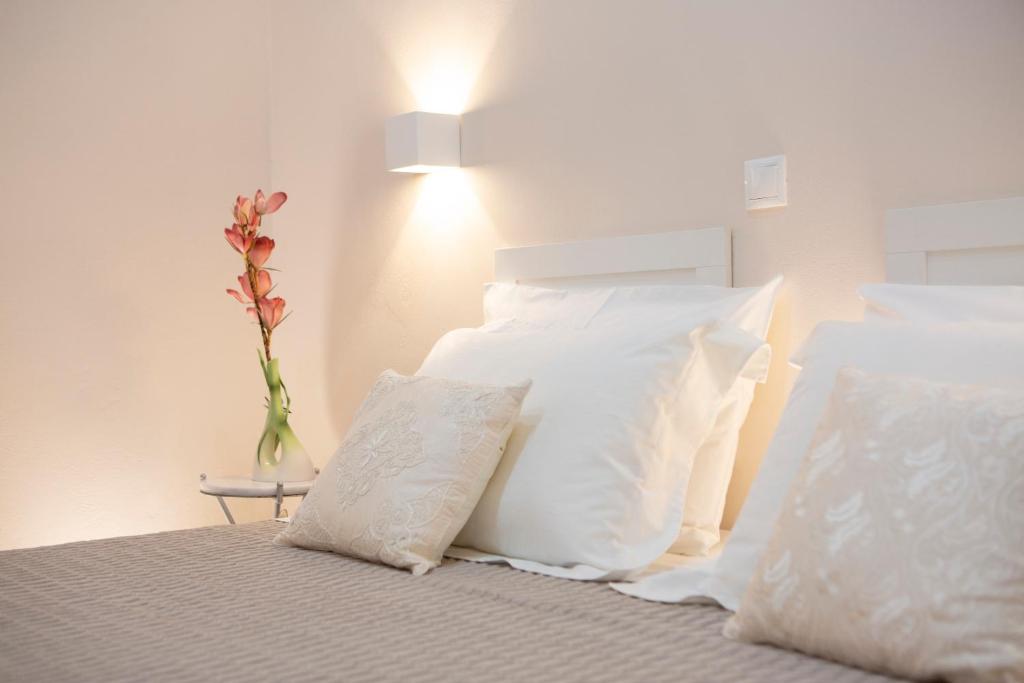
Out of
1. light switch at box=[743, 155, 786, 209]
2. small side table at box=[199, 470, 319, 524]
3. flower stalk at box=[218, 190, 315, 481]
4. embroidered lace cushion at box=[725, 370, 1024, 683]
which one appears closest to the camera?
embroidered lace cushion at box=[725, 370, 1024, 683]

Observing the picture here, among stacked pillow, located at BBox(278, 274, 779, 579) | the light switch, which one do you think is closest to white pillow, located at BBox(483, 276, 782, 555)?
stacked pillow, located at BBox(278, 274, 779, 579)

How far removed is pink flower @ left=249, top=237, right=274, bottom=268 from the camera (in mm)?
2770

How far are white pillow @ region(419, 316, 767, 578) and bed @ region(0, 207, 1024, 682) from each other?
2.9 inches

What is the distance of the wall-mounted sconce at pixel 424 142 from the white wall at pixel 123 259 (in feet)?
2.73

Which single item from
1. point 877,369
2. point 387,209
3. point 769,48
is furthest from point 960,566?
point 387,209

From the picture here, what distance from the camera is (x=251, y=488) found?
270 centimetres

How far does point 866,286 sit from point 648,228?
23.6 inches

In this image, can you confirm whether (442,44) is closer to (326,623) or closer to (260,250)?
(260,250)

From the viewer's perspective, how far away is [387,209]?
3.02 metres

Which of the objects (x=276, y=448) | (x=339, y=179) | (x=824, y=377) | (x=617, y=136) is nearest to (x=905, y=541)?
(x=824, y=377)

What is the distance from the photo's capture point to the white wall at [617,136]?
180cm

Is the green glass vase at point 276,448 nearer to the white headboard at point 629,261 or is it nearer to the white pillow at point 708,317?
the white headboard at point 629,261

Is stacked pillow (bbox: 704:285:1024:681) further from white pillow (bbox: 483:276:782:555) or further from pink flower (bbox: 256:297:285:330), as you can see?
pink flower (bbox: 256:297:285:330)

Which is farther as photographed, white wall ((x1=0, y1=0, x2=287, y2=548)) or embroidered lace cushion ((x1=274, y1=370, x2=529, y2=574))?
white wall ((x1=0, y1=0, x2=287, y2=548))
